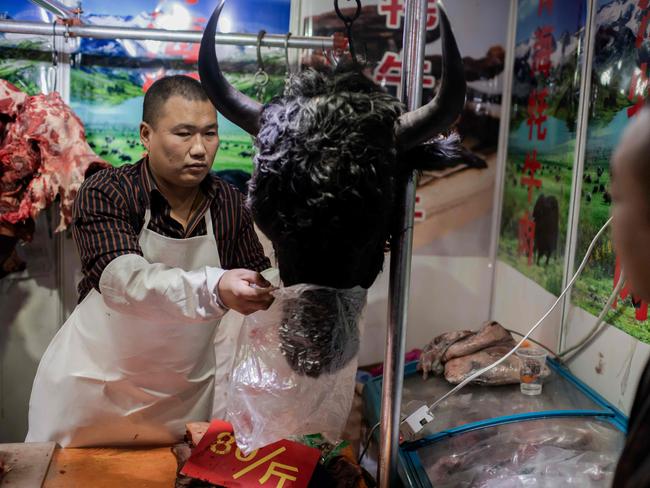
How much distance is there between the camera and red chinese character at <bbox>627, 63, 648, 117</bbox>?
5.33 feet

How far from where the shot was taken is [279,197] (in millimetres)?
1127

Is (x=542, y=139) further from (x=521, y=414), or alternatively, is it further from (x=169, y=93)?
(x=169, y=93)

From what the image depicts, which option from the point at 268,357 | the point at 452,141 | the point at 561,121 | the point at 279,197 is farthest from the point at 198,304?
the point at 561,121

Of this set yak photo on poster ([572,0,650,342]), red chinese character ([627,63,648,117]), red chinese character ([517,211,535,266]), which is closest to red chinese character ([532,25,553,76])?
yak photo on poster ([572,0,650,342])

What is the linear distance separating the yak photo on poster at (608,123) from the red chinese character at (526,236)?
48 centimetres

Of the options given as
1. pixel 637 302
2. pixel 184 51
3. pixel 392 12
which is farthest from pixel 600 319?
pixel 184 51

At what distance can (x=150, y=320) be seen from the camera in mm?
1592

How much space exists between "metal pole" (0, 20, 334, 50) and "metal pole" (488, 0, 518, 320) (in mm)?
1031

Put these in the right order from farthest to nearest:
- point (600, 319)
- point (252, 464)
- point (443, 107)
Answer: point (600, 319)
point (252, 464)
point (443, 107)

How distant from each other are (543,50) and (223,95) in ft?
5.68

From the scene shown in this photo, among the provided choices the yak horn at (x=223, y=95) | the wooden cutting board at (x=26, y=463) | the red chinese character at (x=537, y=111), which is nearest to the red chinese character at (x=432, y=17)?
the red chinese character at (x=537, y=111)

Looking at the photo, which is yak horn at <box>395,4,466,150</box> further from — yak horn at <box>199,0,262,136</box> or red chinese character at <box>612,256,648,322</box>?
red chinese character at <box>612,256,648,322</box>

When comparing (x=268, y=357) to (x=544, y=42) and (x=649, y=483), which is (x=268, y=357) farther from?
(x=544, y=42)

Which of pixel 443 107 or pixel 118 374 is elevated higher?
pixel 443 107
